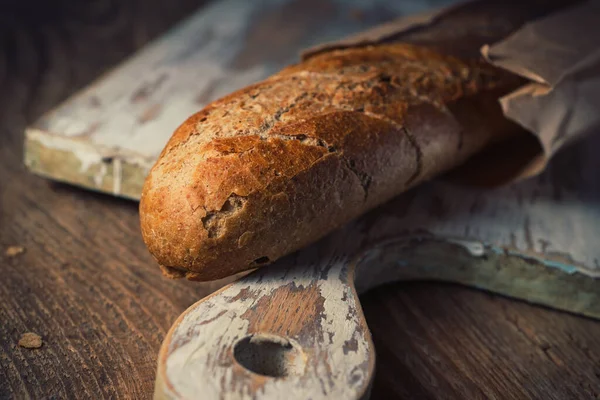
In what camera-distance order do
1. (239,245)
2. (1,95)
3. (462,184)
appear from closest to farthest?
(239,245), (462,184), (1,95)

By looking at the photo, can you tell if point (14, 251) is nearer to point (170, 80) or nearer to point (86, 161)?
point (86, 161)

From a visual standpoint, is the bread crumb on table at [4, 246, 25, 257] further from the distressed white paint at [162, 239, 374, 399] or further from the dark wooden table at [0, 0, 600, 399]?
the distressed white paint at [162, 239, 374, 399]

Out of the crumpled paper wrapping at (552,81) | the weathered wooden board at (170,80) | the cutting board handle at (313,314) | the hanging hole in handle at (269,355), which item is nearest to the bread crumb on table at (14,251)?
the weathered wooden board at (170,80)

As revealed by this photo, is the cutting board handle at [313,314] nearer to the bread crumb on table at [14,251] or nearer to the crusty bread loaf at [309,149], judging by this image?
the crusty bread loaf at [309,149]

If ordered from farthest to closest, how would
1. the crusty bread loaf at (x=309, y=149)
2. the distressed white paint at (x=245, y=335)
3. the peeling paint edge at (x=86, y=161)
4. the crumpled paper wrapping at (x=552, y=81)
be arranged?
the peeling paint edge at (x=86, y=161) < the crumpled paper wrapping at (x=552, y=81) < the crusty bread loaf at (x=309, y=149) < the distressed white paint at (x=245, y=335)

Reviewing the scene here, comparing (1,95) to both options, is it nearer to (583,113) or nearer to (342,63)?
(342,63)

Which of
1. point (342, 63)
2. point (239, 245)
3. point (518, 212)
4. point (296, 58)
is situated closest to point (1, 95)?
point (296, 58)

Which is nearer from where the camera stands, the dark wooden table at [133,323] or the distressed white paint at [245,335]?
the distressed white paint at [245,335]
